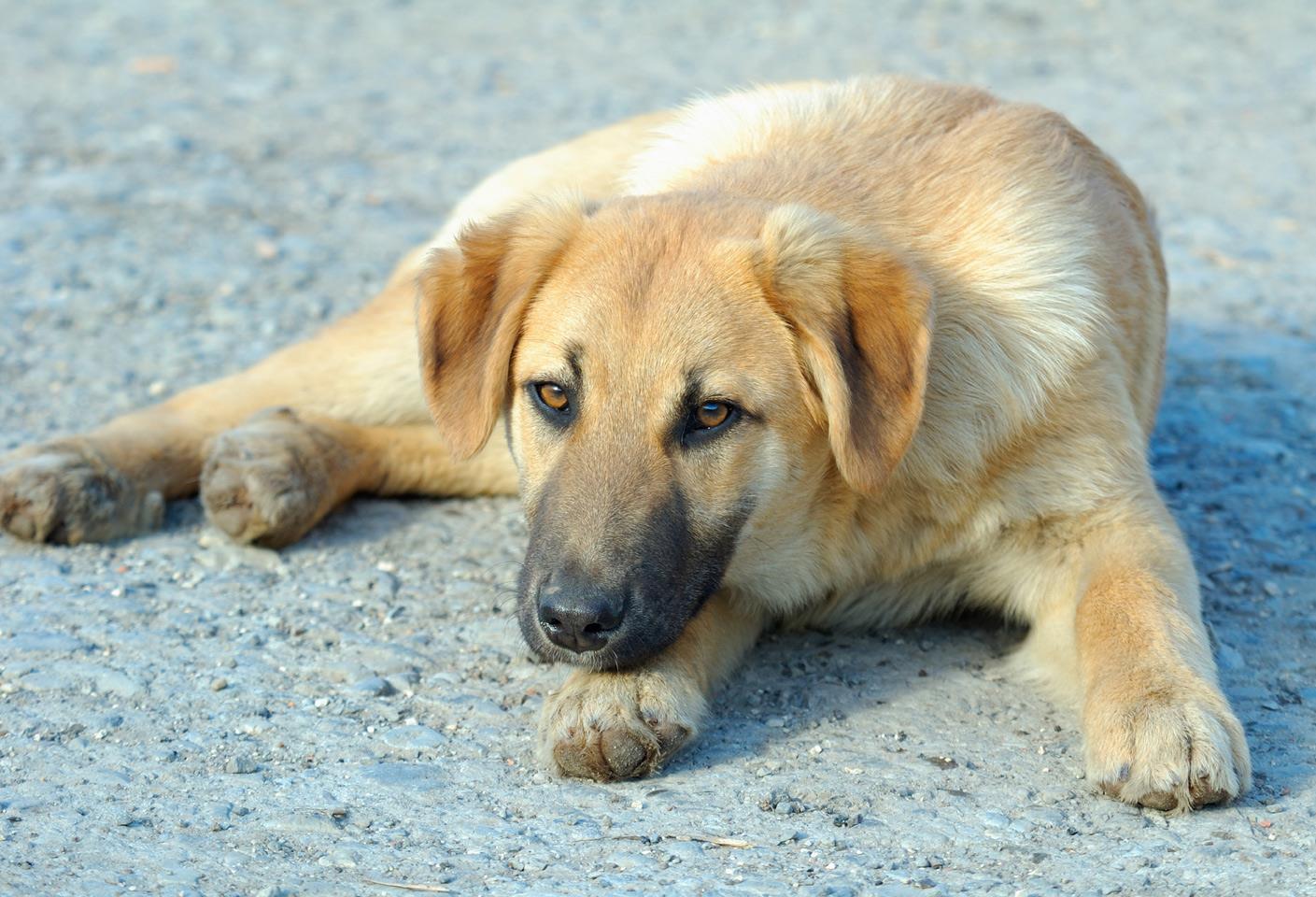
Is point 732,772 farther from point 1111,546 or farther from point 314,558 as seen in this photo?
point 314,558

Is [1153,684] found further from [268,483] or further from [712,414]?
[268,483]

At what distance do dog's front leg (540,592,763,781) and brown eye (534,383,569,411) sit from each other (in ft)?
2.17

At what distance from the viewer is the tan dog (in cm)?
371

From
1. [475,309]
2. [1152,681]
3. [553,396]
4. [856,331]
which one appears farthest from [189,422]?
[1152,681]

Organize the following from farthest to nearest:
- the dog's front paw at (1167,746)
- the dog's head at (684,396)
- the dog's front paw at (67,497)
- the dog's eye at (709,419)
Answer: the dog's front paw at (67,497)
the dog's eye at (709,419)
the dog's head at (684,396)
the dog's front paw at (1167,746)

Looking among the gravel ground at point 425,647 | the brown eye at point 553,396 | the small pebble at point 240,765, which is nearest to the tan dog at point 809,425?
the brown eye at point 553,396

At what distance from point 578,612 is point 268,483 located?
5.55 ft

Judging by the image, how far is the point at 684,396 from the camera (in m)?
3.76

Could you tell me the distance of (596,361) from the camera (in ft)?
12.6

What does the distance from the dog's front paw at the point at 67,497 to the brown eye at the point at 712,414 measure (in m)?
2.12

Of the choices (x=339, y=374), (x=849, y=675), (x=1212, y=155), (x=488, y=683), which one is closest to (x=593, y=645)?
(x=488, y=683)

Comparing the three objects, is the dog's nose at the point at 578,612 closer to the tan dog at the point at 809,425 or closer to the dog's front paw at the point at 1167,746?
the tan dog at the point at 809,425

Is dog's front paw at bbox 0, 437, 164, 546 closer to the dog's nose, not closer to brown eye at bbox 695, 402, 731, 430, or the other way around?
the dog's nose

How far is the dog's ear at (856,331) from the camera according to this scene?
12.5ft
